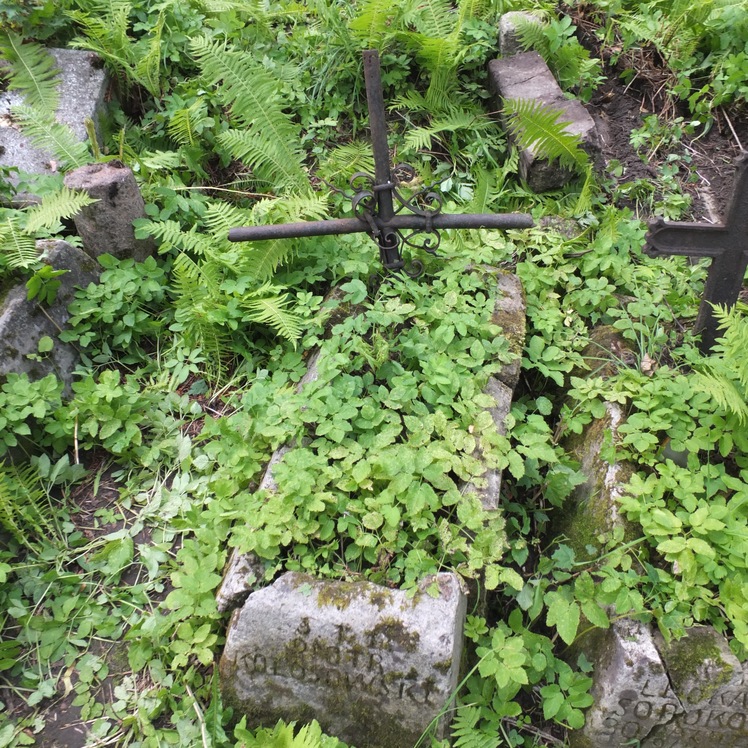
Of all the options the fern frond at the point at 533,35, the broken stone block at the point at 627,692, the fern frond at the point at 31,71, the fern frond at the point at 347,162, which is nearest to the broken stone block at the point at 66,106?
the fern frond at the point at 31,71

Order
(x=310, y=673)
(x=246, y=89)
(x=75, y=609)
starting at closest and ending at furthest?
(x=310, y=673)
(x=75, y=609)
(x=246, y=89)

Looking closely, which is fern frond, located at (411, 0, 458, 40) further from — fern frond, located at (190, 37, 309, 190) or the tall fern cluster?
the tall fern cluster

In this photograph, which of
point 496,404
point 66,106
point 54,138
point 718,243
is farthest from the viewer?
point 66,106

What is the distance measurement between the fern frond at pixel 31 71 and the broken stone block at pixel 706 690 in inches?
179

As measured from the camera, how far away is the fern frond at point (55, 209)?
3.14 m

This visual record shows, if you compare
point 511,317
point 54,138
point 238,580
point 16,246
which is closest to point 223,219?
point 16,246

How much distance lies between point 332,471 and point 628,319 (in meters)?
1.65

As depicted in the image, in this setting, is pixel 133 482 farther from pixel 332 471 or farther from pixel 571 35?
pixel 571 35

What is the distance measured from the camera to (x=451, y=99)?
14.6ft

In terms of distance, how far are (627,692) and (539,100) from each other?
3.65 m

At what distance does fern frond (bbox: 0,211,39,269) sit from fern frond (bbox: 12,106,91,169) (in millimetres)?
718

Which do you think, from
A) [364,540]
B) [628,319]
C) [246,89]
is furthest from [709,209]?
[364,540]

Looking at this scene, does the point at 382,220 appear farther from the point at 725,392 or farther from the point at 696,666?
the point at 696,666

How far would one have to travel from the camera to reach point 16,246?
3082 millimetres
